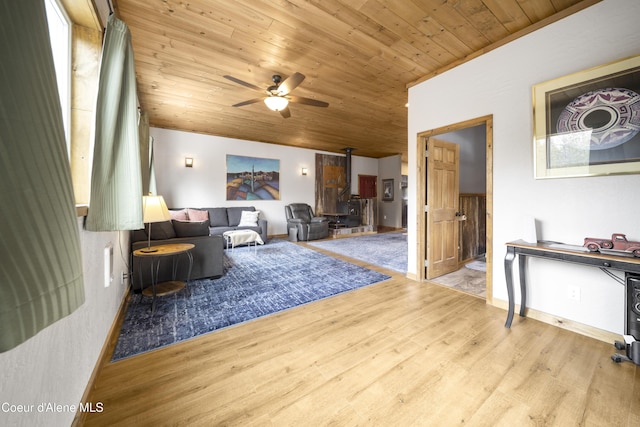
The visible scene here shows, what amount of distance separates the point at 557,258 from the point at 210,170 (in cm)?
651

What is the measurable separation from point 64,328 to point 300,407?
120 centimetres

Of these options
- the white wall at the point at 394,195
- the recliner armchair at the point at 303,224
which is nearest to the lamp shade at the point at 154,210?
the recliner armchair at the point at 303,224

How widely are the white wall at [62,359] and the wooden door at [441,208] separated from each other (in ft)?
11.1

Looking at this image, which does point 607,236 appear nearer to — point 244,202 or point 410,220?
point 410,220

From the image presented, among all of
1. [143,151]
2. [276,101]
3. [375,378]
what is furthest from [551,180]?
[143,151]

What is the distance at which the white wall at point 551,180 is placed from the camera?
6.18 feet

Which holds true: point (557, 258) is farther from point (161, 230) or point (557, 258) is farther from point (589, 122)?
point (161, 230)

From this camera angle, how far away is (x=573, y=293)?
6.86 ft

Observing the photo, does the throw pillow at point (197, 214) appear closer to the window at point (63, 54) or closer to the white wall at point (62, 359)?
the white wall at point (62, 359)

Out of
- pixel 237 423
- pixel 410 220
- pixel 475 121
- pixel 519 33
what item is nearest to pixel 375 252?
pixel 410 220

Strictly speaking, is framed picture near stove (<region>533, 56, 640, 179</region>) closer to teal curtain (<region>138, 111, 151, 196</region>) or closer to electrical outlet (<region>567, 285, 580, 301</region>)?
electrical outlet (<region>567, 285, 580, 301</region>)

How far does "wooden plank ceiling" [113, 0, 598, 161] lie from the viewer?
6.86 feet

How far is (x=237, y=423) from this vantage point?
1236mm

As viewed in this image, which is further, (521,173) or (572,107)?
(521,173)
